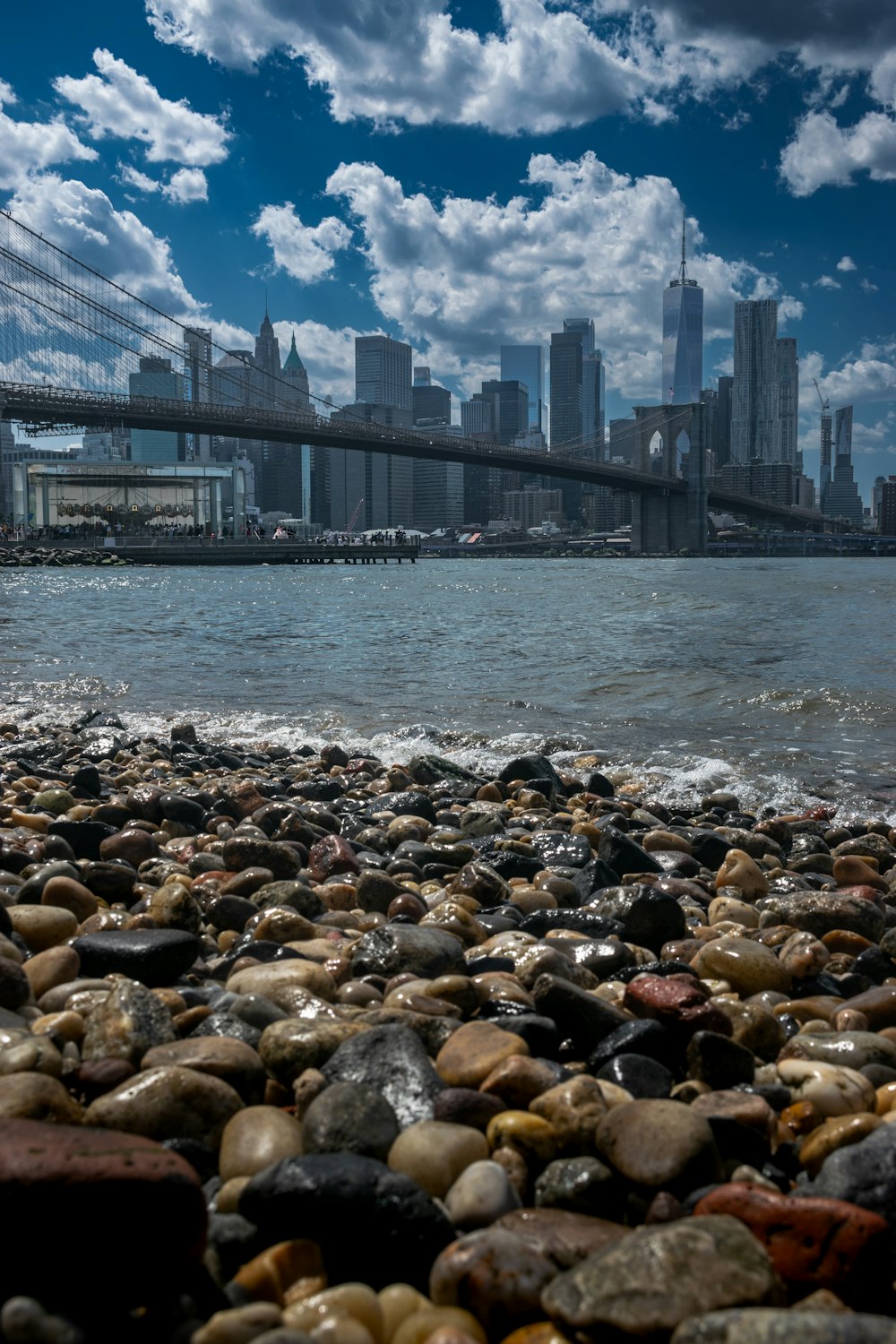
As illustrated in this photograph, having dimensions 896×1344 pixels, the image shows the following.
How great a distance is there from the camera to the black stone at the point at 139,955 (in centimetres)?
216

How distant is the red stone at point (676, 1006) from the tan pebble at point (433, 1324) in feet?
2.80

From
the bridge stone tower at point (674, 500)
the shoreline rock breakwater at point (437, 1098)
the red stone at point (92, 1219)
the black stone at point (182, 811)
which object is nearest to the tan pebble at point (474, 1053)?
the shoreline rock breakwater at point (437, 1098)

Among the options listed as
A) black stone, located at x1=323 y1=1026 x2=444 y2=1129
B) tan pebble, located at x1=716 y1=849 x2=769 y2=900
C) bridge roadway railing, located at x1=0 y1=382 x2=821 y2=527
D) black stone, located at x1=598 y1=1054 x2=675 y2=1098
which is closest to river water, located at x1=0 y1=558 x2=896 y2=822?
tan pebble, located at x1=716 y1=849 x2=769 y2=900

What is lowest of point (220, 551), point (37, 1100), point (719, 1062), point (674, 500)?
point (719, 1062)

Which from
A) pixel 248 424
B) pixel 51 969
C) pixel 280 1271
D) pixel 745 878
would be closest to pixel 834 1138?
pixel 280 1271

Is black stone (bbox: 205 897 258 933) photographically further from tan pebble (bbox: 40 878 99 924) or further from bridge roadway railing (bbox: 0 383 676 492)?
bridge roadway railing (bbox: 0 383 676 492)

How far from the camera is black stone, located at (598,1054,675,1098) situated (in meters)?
1.76

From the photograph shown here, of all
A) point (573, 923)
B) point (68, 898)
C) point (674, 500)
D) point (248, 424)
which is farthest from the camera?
point (674, 500)

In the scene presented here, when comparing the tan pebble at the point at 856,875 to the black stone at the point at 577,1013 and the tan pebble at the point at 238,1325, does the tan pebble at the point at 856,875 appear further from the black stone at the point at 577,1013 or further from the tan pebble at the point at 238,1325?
the tan pebble at the point at 238,1325

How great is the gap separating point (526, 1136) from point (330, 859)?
1815 mm

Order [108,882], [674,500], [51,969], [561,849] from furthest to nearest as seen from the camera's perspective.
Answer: [674,500] < [561,849] < [108,882] < [51,969]

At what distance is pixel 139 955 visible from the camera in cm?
218

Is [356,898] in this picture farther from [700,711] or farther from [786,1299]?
[700,711]

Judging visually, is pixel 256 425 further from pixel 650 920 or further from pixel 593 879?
pixel 650 920
